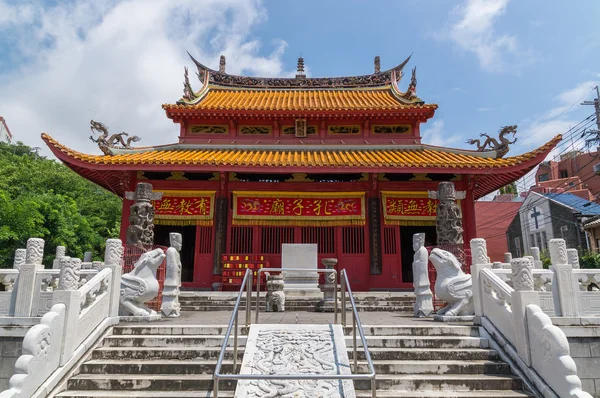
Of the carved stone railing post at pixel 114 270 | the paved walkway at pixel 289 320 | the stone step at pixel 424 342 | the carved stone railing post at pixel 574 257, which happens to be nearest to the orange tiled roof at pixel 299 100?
the carved stone railing post at pixel 574 257

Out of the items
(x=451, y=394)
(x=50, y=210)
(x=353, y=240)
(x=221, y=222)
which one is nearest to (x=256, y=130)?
(x=221, y=222)

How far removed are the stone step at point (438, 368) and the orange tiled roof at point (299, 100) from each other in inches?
437

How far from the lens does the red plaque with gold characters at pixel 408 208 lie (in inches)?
520

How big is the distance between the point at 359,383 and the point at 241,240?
863 cm

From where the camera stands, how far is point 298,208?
13438mm

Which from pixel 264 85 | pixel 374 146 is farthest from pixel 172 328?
pixel 264 85

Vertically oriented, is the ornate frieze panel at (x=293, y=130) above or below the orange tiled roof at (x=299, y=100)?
below

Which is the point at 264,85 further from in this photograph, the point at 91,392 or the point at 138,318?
the point at 91,392

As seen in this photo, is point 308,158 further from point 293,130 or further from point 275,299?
point 275,299

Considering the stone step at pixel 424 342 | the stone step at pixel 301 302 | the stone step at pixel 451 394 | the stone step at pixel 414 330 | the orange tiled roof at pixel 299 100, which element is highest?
the orange tiled roof at pixel 299 100

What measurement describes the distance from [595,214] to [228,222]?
2567cm

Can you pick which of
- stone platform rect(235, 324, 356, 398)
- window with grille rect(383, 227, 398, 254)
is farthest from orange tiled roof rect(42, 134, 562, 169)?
stone platform rect(235, 324, 356, 398)

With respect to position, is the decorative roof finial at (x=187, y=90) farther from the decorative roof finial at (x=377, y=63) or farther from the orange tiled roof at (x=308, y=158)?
the decorative roof finial at (x=377, y=63)

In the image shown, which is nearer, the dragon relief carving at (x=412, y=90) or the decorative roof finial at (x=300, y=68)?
the dragon relief carving at (x=412, y=90)
